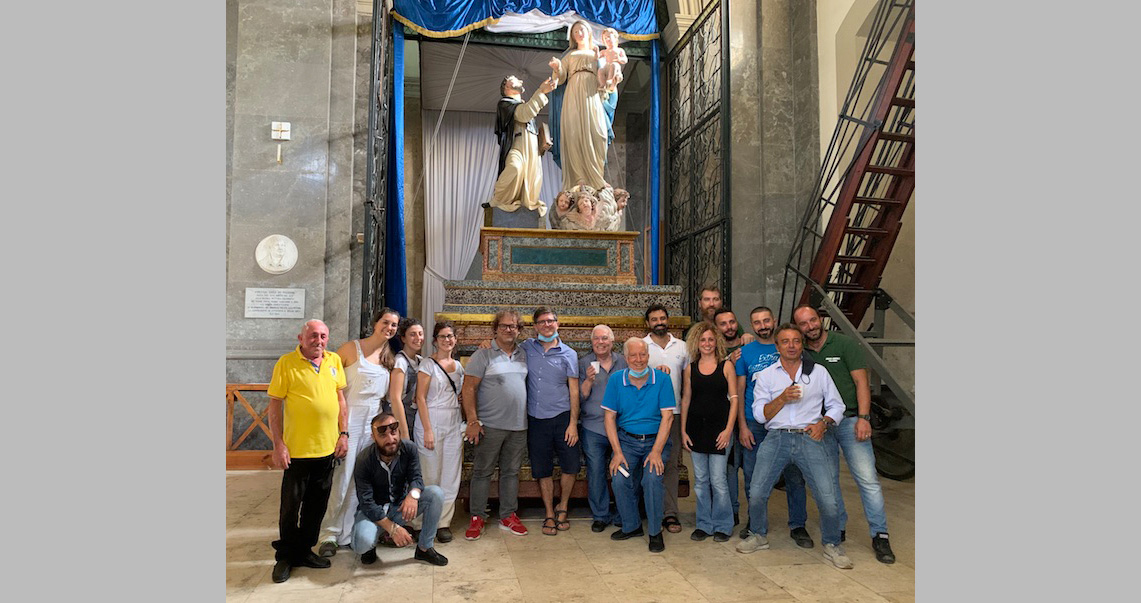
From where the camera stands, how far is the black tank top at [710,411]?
13.9 ft

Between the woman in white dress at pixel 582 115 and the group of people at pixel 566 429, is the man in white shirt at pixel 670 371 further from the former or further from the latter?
the woman in white dress at pixel 582 115

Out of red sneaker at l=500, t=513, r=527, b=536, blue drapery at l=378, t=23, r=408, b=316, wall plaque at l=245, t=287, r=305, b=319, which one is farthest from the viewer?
blue drapery at l=378, t=23, r=408, b=316

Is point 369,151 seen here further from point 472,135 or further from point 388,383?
point 472,135

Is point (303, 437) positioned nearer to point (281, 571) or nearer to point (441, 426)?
point (281, 571)

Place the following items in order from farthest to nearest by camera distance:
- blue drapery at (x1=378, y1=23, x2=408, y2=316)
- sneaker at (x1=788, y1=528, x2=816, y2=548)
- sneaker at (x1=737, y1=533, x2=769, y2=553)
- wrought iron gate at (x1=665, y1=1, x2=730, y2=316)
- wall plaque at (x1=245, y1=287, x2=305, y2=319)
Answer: blue drapery at (x1=378, y1=23, x2=408, y2=316) < wrought iron gate at (x1=665, y1=1, x2=730, y2=316) < wall plaque at (x1=245, y1=287, x2=305, y2=319) < sneaker at (x1=788, y1=528, x2=816, y2=548) < sneaker at (x1=737, y1=533, x2=769, y2=553)

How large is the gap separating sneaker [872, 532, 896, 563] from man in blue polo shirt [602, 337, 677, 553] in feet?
3.64

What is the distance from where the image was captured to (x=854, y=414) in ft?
13.6

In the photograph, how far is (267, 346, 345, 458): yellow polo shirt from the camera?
360 centimetres

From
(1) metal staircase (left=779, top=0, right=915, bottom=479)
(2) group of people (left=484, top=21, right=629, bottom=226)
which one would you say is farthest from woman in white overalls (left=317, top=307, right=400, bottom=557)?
(1) metal staircase (left=779, top=0, right=915, bottom=479)

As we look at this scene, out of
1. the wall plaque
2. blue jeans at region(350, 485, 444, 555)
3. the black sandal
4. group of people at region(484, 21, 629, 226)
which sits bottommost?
the black sandal

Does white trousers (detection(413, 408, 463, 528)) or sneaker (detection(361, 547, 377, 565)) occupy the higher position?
white trousers (detection(413, 408, 463, 528))

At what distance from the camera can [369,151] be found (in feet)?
24.4

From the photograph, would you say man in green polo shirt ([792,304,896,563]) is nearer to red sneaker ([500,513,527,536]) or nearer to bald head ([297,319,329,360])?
red sneaker ([500,513,527,536])

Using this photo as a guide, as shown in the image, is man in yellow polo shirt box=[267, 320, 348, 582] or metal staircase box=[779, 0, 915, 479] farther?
metal staircase box=[779, 0, 915, 479]
